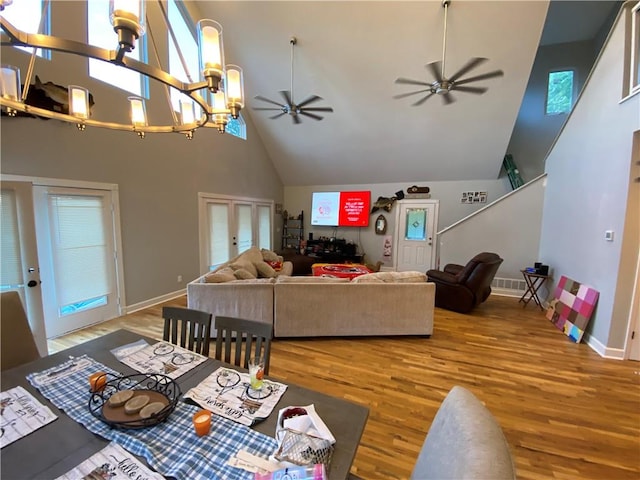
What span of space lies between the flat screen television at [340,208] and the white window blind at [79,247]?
17.1 feet

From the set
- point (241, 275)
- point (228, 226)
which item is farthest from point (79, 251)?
point (228, 226)

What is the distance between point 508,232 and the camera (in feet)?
17.7

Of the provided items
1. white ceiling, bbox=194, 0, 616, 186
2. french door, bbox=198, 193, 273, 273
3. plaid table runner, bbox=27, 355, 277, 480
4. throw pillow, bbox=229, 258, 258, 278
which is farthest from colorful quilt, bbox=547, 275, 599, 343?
french door, bbox=198, 193, 273, 273

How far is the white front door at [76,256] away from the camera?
3.15 m

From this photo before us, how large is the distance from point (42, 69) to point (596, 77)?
676cm

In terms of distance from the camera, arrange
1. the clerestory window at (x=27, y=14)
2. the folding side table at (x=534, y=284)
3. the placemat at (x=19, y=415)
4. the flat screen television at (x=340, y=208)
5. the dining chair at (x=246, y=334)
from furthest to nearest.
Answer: the flat screen television at (x=340, y=208) → the folding side table at (x=534, y=284) → the clerestory window at (x=27, y=14) → the dining chair at (x=246, y=334) → the placemat at (x=19, y=415)

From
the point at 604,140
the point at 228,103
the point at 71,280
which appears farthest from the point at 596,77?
the point at 71,280

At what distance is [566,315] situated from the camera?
3.69 meters

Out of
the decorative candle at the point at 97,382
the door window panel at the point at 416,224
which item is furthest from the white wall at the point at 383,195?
the decorative candle at the point at 97,382

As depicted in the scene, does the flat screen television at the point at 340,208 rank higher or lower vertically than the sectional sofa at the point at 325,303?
higher

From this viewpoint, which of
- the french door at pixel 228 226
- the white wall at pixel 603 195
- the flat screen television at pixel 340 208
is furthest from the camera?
the flat screen television at pixel 340 208

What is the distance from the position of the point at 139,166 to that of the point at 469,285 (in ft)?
18.1

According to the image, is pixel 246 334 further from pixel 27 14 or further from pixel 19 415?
pixel 27 14

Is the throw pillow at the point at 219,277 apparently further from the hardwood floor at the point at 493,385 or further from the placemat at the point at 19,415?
the placemat at the point at 19,415
